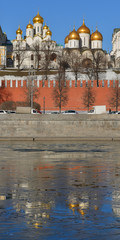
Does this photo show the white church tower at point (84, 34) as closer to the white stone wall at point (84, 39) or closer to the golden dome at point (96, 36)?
the white stone wall at point (84, 39)

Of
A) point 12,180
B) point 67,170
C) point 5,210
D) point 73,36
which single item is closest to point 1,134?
point 67,170

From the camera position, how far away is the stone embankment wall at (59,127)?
3288cm

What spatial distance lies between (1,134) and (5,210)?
2633 centimetres

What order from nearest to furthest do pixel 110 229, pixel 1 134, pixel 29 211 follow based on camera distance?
pixel 110 229 < pixel 29 211 < pixel 1 134

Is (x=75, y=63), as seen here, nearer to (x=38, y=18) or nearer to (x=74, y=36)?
(x=74, y=36)

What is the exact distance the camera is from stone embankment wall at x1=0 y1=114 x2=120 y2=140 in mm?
32875

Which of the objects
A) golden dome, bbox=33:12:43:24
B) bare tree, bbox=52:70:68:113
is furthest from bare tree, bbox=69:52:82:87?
golden dome, bbox=33:12:43:24

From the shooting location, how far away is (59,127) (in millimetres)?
33312

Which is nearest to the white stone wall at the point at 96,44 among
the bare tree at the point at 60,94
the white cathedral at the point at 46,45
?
the white cathedral at the point at 46,45

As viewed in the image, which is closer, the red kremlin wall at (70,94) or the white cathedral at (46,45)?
the red kremlin wall at (70,94)

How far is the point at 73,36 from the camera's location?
87062 millimetres

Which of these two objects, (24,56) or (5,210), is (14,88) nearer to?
(24,56)

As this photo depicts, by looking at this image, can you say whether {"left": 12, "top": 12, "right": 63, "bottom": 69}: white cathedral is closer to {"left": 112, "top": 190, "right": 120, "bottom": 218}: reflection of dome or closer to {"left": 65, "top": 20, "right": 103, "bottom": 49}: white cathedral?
{"left": 65, "top": 20, "right": 103, "bottom": 49}: white cathedral

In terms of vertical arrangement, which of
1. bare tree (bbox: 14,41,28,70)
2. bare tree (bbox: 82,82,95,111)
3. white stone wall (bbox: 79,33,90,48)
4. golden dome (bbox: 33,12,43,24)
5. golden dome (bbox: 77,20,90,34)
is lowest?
bare tree (bbox: 82,82,95,111)
